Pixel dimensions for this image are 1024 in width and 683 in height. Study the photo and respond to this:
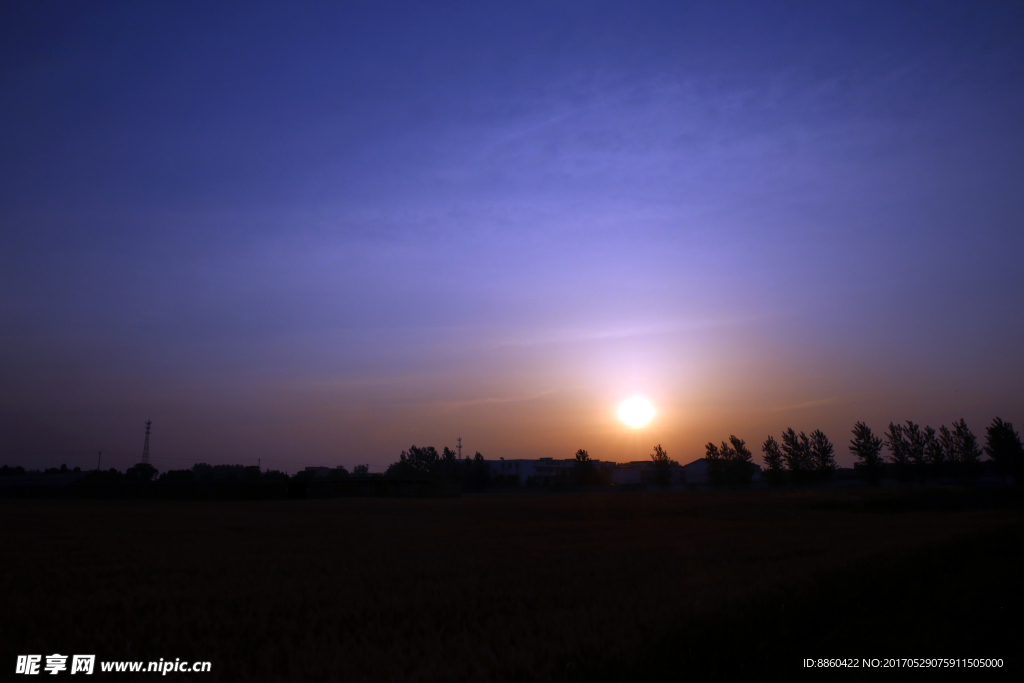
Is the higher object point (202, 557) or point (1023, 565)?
point (202, 557)

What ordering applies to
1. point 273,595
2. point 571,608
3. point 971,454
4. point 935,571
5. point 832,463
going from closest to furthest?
point 571,608, point 273,595, point 935,571, point 971,454, point 832,463

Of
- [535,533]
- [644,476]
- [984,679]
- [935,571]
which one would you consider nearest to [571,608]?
[984,679]

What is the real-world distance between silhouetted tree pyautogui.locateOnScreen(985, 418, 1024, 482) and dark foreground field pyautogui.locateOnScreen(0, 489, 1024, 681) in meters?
102

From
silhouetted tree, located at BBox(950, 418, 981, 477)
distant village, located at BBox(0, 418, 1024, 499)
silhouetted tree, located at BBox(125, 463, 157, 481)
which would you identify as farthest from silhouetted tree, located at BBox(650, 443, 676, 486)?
silhouetted tree, located at BBox(125, 463, 157, 481)

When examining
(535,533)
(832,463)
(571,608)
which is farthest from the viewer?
(832,463)

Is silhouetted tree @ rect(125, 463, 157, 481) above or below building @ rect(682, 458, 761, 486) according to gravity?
above

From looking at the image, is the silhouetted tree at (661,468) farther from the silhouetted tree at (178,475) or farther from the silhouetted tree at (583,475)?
the silhouetted tree at (178,475)

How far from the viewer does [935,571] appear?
512 inches

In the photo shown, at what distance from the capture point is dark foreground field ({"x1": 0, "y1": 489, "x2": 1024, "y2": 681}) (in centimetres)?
645

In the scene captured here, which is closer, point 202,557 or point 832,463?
point 202,557

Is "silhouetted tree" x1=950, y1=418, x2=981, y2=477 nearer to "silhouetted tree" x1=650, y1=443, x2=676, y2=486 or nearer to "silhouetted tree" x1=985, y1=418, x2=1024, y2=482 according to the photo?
"silhouetted tree" x1=985, y1=418, x2=1024, y2=482

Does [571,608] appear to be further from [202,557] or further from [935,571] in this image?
[202,557]

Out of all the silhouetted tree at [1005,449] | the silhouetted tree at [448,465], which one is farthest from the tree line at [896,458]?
the silhouetted tree at [448,465]

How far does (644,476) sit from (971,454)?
67551 mm
